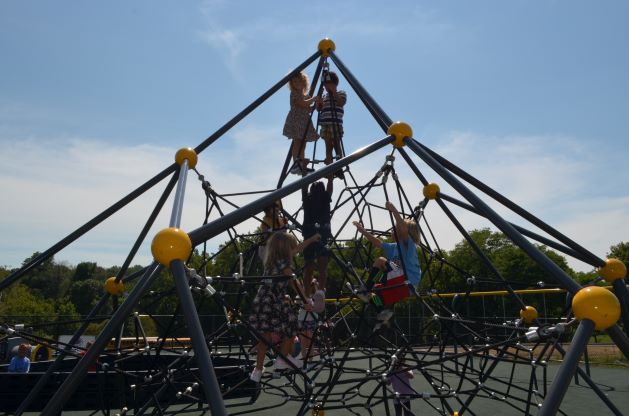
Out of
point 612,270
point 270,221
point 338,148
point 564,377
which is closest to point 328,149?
point 338,148

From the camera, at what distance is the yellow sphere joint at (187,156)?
14.0 feet

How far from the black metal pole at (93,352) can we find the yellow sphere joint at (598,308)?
7.11 feet

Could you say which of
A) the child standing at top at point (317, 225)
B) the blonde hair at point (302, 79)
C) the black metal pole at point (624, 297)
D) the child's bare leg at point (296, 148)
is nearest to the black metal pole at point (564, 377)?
the black metal pole at point (624, 297)

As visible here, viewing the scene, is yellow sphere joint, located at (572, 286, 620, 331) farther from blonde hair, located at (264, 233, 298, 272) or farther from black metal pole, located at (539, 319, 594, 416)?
blonde hair, located at (264, 233, 298, 272)

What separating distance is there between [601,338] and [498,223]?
23.5 m

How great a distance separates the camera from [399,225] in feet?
15.6

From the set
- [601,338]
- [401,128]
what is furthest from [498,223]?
[601,338]

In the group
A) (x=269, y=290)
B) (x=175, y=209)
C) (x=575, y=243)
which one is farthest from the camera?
(x=269, y=290)

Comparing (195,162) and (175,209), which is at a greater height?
(195,162)

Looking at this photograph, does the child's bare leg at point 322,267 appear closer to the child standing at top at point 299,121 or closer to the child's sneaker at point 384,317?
the child's sneaker at point 384,317

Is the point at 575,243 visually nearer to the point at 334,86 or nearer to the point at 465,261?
the point at 334,86

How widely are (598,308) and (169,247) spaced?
209 centimetres

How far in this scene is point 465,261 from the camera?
34500 millimetres

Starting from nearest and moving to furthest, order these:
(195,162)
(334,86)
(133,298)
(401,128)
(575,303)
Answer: (575,303), (133,298), (401,128), (195,162), (334,86)
